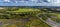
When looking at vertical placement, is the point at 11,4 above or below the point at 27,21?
above

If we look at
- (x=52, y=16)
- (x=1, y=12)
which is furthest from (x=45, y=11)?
(x=1, y=12)

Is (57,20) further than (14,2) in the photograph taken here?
No

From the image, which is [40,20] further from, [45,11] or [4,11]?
[4,11]

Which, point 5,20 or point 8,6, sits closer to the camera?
point 5,20

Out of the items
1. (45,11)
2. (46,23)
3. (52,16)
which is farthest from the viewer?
(45,11)

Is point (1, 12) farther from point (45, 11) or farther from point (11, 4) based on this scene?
point (45, 11)

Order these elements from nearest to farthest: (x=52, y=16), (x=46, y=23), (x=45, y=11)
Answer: (x=46, y=23)
(x=52, y=16)
(x=45, y=11)

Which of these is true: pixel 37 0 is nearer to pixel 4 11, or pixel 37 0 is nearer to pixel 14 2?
pixel 14 2

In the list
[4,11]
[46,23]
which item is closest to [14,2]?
[4,11]

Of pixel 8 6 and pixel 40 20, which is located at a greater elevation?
pixel 8 6
